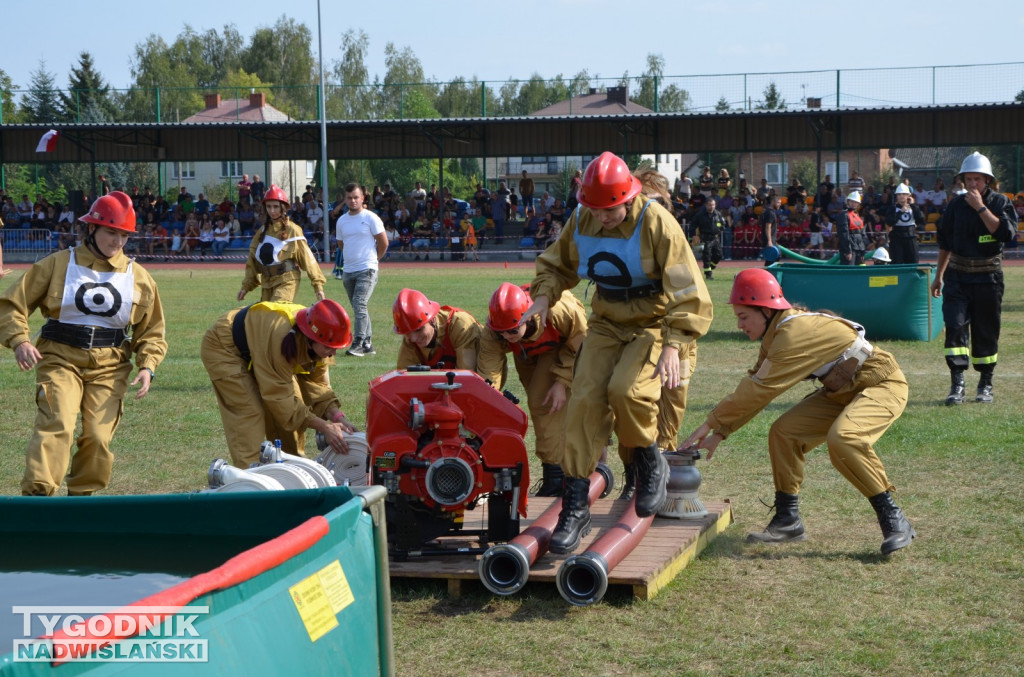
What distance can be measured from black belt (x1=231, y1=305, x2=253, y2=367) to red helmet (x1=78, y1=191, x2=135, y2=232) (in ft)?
2.68

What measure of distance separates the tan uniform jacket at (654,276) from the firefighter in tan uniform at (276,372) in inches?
47.7

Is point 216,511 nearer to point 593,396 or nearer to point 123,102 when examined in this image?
point 593,396

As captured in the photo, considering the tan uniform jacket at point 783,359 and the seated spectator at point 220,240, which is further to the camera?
the seated spectator at point 220,240

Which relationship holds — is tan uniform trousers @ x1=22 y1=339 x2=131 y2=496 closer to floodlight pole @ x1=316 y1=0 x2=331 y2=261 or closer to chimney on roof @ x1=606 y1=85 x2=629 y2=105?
floodlight pole @ x1=316 y1=0 x2=331 y2=261

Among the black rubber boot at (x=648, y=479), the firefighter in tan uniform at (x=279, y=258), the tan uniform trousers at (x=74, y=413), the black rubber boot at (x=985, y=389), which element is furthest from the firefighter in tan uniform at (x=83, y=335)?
the black rubber boot at (x=985, y=389)

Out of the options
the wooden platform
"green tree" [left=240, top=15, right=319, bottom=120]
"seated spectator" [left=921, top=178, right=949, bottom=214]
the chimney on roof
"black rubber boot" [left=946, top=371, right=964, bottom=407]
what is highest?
"green tree" [left=240, top=15, right=319, bottom=120]

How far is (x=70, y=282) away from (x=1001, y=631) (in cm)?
511

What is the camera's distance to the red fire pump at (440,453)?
5.48 meters

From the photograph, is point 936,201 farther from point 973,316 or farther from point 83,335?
point 83,335

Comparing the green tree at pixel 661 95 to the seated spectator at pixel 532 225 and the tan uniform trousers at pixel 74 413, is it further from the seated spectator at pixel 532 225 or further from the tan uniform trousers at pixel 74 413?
the tan uniform trousers at pixel 74 413

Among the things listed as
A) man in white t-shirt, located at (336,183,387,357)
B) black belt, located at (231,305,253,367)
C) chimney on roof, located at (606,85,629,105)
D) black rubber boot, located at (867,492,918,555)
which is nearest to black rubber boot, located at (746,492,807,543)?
black rubber boot, located at (867,492,918,555)

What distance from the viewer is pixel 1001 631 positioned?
4801 millimetres

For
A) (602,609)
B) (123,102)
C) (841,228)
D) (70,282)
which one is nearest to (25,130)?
(123,102)

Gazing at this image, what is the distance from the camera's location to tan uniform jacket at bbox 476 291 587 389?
685 cm
